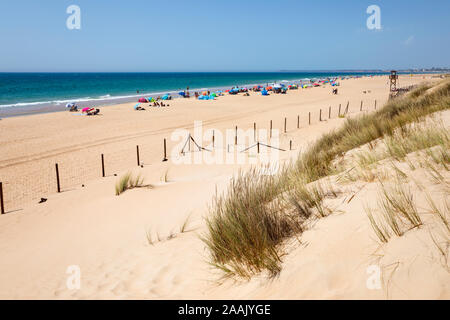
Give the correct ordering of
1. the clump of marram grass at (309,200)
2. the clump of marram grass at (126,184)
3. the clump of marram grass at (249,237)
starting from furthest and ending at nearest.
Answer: the clump of marram grass at (126,184) < the clump of marram grass at (309,200) < the clump of marram grass at (249,237)

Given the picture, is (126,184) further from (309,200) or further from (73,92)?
(73,92)

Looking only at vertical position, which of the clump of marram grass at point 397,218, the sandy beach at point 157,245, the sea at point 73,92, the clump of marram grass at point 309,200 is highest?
the sea at point 73,92

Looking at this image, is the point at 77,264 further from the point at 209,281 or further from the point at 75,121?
the point at 75,121

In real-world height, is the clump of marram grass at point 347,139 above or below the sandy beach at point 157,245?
above

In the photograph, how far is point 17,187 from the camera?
10.2 metres

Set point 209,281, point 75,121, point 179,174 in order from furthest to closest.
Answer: point 75,121 → point 179,174 → point 209,281

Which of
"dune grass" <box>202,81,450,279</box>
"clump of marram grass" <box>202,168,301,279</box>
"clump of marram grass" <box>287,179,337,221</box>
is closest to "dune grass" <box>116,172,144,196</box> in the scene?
"dune grass" <box>202,81,450,279</box>

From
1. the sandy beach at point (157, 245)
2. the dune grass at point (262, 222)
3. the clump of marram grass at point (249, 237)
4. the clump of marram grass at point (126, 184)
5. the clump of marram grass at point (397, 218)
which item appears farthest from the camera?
the clump of marram grass at point (126, 184)

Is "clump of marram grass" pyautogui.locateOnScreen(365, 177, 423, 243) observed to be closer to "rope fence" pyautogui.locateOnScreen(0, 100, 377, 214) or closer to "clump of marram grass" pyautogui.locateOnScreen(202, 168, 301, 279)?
"clump of marram grass" pyautogui.locateOnScreen(202, 168, 301, 279)

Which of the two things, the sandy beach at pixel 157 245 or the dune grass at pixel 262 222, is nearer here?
the sandy beach at pixel 157 245

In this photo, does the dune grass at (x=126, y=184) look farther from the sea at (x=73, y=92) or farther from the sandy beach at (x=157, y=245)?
the sea at (x=73, y=92)

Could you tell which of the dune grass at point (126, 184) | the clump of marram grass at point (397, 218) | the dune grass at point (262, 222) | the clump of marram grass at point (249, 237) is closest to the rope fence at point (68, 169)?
the dune grass at point (126, 184)

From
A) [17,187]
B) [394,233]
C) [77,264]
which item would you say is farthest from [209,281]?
[17,187]

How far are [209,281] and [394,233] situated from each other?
6.20ft
